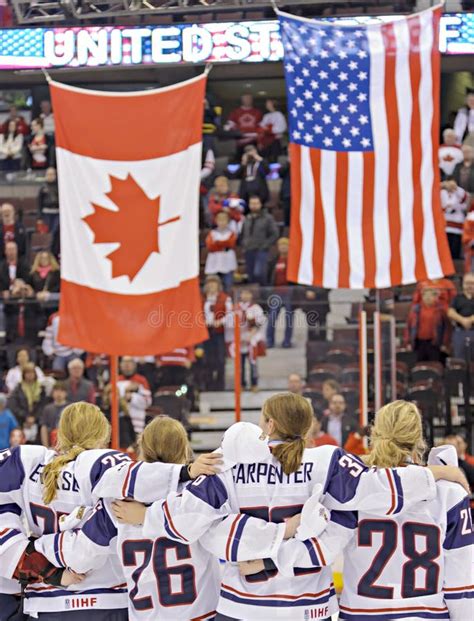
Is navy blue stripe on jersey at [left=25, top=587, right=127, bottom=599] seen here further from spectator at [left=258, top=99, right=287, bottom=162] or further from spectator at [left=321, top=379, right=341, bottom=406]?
spectator at [left=258, top=99, right=287, bottom=162]

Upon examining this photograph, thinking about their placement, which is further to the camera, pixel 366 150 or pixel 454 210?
pixel 454 210

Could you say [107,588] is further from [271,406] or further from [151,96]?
[151,96]

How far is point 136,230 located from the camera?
8.86 meters

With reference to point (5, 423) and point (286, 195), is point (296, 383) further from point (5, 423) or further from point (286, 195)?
point (286, 195)

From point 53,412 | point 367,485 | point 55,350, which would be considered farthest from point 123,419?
point 367,485

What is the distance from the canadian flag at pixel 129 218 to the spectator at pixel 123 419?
2.12 meters

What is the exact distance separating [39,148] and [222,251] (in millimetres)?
4677

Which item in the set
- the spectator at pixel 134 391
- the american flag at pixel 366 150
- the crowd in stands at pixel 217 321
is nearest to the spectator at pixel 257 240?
the crowd in stands at pixel 217 321

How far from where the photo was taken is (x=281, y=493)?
4.60 metres

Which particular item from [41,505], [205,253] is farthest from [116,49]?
[41,505]

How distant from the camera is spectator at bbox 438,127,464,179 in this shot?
1628cm

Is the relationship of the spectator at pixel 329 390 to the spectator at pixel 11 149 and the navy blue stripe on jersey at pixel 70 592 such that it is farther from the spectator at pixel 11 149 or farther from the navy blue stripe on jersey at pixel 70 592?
the spectator at pixel 11 149

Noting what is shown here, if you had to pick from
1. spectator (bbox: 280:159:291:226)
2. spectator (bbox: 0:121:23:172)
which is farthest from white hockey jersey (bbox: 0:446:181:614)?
spectator (bbox: 0:121:23:172)

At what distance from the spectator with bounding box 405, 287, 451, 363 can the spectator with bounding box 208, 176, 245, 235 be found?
4.91m
